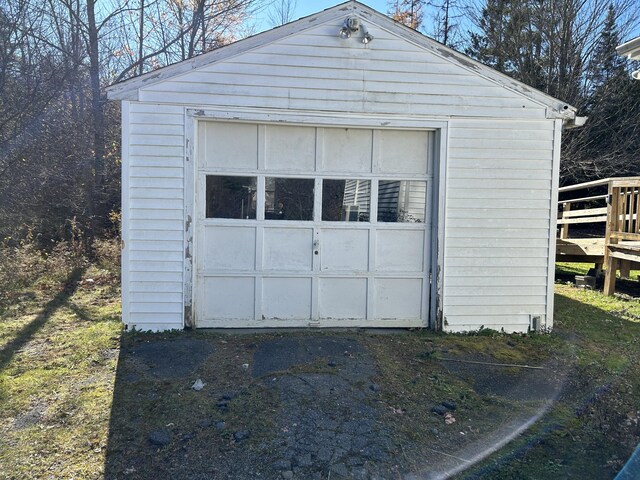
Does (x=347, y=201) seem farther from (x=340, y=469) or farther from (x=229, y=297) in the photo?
(x=340, y=469)

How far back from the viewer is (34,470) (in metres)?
2.84

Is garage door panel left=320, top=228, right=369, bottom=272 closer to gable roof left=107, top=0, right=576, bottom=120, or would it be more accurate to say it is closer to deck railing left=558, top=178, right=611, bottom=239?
gable roof left=107, top=0, right=576, bottom=120

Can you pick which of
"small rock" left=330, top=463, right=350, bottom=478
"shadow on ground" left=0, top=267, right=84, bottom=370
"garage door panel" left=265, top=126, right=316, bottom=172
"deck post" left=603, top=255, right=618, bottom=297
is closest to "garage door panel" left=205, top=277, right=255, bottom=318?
"garage door panel" left=265, top=126, right=316, bottom=172

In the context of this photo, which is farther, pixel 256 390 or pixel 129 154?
pixel 129 154

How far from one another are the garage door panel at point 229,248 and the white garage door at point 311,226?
0.01m

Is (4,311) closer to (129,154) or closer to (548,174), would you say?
(129,154)

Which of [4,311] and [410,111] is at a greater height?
[410,111]

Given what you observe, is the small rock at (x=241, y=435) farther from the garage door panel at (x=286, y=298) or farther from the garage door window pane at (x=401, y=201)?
the garage door window pane at (x=401, y=201)

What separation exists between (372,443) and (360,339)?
223 cm

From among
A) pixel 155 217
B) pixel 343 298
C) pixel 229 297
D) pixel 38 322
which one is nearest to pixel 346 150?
pixel 343 298

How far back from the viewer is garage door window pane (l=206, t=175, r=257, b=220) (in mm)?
5637

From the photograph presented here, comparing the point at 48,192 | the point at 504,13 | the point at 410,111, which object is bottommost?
the point at 48,192

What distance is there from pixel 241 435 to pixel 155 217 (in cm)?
305

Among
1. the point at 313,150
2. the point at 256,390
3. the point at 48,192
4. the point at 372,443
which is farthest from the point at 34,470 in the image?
the point at 48,192
